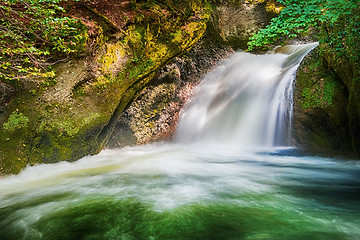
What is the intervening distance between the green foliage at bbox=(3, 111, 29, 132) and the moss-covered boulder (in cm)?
2

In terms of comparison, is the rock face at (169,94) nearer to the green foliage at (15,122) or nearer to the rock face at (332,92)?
the green foliage at (15,122)

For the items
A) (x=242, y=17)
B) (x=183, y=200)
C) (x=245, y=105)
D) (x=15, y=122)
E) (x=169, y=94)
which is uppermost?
(x=242, y=17)

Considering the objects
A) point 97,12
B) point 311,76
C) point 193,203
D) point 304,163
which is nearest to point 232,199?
point 193,203

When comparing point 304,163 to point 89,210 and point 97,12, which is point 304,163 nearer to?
point 89,210

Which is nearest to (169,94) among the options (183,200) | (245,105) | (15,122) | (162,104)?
(162,104)

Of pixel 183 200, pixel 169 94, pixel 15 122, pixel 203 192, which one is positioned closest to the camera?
pixel 183 200

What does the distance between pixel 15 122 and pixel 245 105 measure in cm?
751

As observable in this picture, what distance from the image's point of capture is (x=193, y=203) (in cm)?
329

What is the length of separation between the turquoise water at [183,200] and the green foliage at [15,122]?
95 cm

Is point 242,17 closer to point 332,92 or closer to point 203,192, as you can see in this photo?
point 332,92

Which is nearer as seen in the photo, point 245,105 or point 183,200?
point 183,200

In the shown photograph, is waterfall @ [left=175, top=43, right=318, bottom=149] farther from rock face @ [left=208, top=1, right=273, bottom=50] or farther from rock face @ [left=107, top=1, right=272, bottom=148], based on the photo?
rock face @ [left=208, top=1, right=273, bottom=50]

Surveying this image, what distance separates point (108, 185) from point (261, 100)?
6658mm

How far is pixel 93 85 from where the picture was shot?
211 inches
